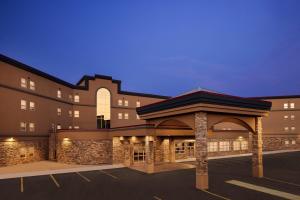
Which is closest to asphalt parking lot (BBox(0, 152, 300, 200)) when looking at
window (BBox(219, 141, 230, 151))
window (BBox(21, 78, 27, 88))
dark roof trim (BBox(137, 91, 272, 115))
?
dark roof trim (BBox(137, 91, 272, 115))

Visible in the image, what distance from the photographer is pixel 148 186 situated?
1878 centimetres

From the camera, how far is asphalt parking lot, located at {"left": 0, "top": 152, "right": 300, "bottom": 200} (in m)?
16.0

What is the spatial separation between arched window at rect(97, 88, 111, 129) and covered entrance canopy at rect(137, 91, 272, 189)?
2475 centimetres

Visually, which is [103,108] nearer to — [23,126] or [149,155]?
[23,126]

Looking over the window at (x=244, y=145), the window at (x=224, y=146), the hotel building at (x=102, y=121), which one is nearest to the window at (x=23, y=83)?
the hotel building at (x=102, y=121)

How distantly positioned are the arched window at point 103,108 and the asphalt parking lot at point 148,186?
22918mm

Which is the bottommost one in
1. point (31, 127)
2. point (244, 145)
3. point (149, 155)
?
point (244, 145)

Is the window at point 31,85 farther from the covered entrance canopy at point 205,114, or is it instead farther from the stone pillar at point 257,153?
the stone pillar at point 257,153

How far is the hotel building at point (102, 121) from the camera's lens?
67.8 ft

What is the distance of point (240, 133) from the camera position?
45.2 metres

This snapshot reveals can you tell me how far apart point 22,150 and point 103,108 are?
1774cm

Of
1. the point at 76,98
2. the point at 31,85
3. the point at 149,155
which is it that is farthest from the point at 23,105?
the point at 149,155

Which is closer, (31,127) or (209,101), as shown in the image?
(209,101)

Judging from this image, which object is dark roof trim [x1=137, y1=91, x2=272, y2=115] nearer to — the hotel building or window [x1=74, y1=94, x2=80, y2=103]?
the hotel building
